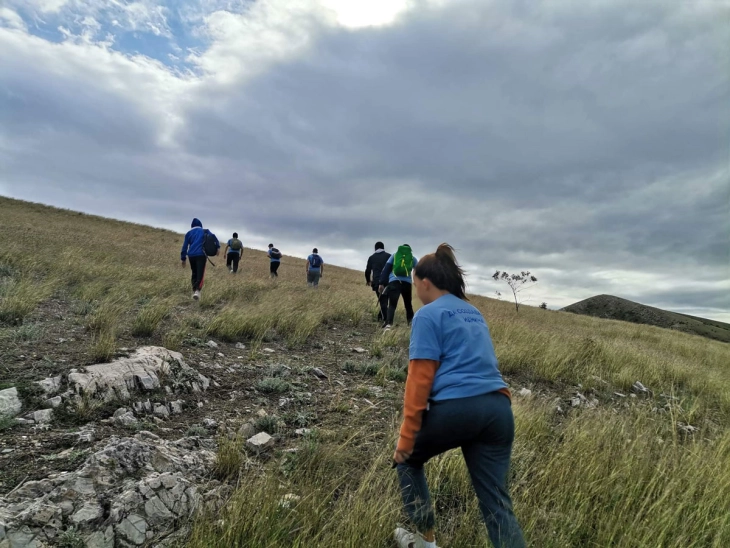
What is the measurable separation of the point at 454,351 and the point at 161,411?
2.91m

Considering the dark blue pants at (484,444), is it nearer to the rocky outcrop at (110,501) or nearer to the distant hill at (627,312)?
the rocky outcrop at (110,501)

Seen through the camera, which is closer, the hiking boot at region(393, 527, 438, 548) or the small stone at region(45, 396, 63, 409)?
the hiking boot at region(393, 527, 438, 548)

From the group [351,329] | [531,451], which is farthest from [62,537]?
[351,329]

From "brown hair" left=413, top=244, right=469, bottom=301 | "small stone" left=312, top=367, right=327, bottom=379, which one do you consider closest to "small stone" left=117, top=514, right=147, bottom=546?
"brown hair" left=413, top=244, right=469, bottom=301

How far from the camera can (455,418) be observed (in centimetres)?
208

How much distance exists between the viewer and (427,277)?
2475 millimetres

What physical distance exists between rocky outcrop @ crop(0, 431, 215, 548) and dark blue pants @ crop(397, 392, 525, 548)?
144cm

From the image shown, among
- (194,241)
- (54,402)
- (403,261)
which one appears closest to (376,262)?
(403,261)

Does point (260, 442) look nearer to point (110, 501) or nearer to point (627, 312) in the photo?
point (110, 501)

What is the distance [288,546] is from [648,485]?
2.66 m

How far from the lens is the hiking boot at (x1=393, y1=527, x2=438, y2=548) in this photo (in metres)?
2.24

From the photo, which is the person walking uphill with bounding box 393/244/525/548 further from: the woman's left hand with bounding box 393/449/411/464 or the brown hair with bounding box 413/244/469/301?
the brown hair with bounding box 413/244/469/301

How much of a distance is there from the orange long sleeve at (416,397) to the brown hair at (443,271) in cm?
53

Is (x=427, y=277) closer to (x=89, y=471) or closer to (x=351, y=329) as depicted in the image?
(x=89, y=471)
